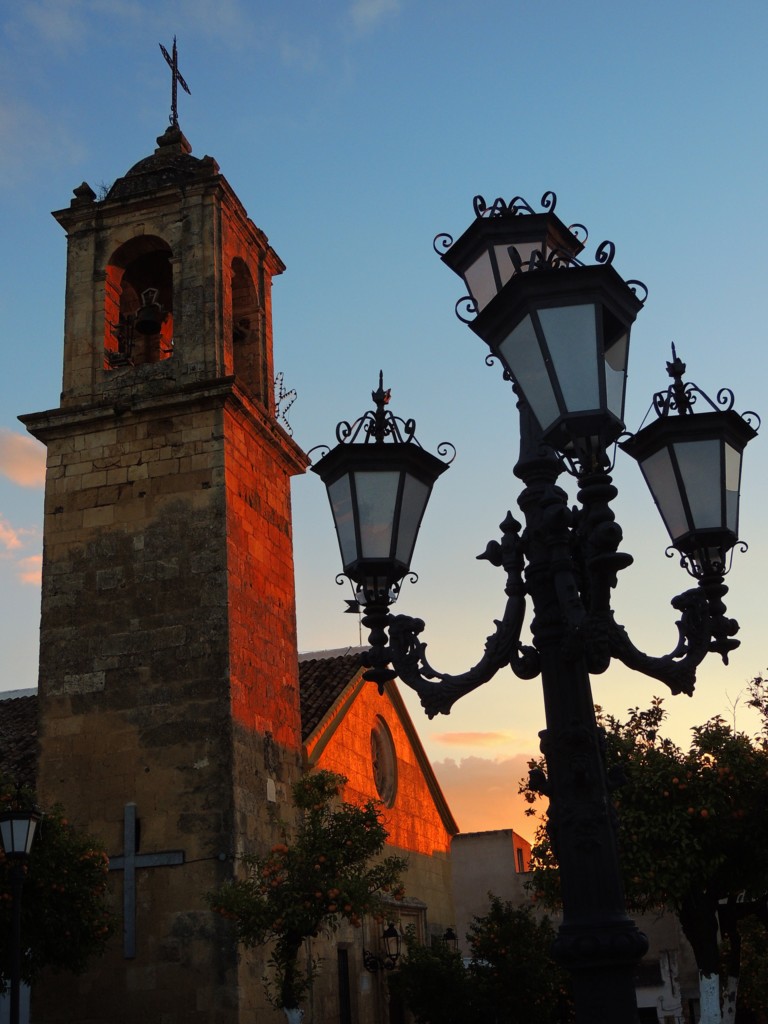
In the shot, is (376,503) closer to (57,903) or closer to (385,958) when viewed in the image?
(57,903)

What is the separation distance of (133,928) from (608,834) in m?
11.1

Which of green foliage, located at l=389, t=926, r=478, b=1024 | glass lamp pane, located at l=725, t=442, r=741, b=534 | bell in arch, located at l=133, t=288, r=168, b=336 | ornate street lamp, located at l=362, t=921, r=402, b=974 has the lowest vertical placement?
green foliage, located at l=389, t=926, r=478, b=1024

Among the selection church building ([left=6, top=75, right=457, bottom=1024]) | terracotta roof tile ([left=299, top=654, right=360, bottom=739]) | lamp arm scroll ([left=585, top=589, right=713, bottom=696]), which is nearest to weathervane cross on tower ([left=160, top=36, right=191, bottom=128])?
church building ([left=6, top=75, right=457, bottom=1024])

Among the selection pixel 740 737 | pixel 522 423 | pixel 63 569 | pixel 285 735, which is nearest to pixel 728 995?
pixel 740 737

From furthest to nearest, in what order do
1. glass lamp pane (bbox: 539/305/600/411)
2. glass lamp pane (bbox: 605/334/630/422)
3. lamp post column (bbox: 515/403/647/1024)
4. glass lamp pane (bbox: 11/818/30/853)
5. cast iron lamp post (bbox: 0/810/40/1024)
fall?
glass lamp pane (bbox: 11/818/30/853)
cast iron lamp post (bbox: 0/810/40/1024)
glass lamp pane (bbox: 605/334/630/422)
glass lamp pane (bbox: 539/305/600/411)
lamp post column (bbox: 515/403/647/1024)

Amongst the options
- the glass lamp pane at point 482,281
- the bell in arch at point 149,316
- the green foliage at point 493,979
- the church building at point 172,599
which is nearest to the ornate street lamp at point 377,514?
the glass lamp pane at point 482,281

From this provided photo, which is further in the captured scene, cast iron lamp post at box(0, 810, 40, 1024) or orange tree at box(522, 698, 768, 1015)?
orange tree at box(522, 698, 768, 1015)

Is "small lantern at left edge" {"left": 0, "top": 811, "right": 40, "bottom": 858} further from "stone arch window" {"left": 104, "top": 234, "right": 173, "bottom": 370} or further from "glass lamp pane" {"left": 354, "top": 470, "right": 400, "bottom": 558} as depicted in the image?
"stone arch window" {"left": 104, "top": 234, "right": 173, "bottom": 370}

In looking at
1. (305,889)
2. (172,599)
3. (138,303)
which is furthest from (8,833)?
(138,303)

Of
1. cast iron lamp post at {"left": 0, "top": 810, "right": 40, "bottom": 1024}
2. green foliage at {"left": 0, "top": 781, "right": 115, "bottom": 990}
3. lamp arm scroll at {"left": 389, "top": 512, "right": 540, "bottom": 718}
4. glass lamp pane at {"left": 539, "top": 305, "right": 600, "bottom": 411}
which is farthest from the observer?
green foliage at {"left": 0, "top": 781, "right": 115, "bottom": 990}

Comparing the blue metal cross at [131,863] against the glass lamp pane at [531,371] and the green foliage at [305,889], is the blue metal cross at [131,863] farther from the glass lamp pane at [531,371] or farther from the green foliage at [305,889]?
the glass lamp pane at [531,371]

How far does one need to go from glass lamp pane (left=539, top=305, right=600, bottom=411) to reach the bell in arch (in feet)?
43.6

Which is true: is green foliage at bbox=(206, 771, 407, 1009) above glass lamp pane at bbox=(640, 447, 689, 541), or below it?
below

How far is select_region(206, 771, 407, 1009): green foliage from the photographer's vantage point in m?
12.2
